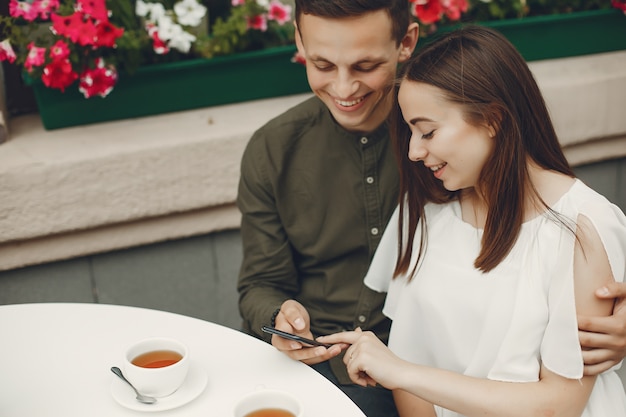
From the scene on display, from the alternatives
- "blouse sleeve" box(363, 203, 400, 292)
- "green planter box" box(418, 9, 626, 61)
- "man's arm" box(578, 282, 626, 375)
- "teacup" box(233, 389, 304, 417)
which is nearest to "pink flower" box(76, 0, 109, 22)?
"blouse sleeve" box(363, 203, 400, 292)

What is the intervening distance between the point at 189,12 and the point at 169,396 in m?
1.54

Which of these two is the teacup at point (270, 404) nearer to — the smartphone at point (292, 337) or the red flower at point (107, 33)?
the smartphone at point (292, 337)

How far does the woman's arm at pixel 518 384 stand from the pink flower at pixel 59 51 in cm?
134

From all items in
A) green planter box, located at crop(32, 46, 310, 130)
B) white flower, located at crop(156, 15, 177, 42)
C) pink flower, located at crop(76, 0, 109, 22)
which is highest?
pink flower, located at crop(76, 0, 109, 22)

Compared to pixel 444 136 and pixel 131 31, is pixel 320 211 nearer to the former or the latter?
pixel 444 136

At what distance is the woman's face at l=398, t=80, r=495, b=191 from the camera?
1.30 m

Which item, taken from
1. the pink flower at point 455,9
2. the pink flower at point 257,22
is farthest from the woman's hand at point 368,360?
the pink flower at point 455,9

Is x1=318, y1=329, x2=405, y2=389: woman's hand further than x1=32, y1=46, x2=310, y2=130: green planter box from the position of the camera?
No

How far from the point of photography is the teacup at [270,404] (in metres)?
1.04

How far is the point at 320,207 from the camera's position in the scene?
175 centimetres

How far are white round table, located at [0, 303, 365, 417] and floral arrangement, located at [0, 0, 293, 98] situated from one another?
0.99 meters

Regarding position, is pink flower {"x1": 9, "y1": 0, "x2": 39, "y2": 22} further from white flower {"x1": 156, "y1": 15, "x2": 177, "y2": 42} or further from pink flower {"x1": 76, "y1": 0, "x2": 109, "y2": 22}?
white flower {"x1": 156, "y1": 15, "x2": 177, "y2": 42}

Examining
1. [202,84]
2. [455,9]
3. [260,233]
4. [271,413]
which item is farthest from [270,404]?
[455,9]

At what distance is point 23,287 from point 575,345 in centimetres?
167
